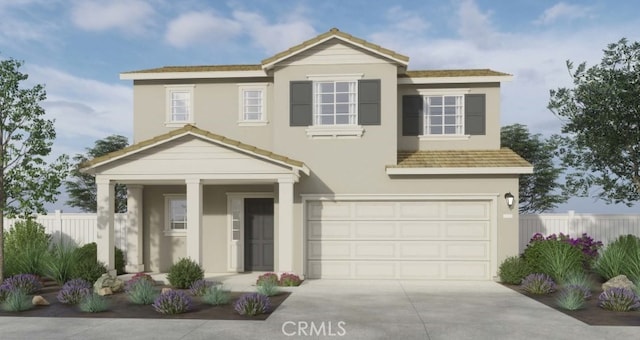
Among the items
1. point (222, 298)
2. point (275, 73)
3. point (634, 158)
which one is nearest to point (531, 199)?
point (634, 158)

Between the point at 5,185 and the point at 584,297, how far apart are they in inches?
573

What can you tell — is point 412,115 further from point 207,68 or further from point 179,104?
point 179,104

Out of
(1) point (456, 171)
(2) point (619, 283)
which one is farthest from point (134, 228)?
(2) point (619, 283)

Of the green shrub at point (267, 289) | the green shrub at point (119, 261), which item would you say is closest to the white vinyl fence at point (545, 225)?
the green shrub at point (119, 261)

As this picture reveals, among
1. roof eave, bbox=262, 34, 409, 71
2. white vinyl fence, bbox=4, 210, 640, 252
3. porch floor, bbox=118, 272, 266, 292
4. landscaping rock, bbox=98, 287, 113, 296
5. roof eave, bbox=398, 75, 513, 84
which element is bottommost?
porch floor, bbox=118, 272, 266, 292

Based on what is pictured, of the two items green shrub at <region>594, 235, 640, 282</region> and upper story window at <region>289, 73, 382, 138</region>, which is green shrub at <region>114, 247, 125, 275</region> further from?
A: green shrub at <region>594, 235, 640, 282</region>

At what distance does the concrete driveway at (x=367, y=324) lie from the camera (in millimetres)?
8750

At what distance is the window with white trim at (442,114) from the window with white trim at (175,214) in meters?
8.27

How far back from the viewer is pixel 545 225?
19.6 metres

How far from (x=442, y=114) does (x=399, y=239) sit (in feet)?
14.2

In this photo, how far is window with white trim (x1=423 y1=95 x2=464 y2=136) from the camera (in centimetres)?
1727

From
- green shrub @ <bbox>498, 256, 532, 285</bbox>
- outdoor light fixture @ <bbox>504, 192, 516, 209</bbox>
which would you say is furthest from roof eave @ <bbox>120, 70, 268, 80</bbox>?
green shrub @ <bbox>498, 256, 532, 285</bbox>

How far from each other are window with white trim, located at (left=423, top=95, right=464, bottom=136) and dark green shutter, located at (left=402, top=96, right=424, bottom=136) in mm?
211

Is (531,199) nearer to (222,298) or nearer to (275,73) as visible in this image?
(275,73)
